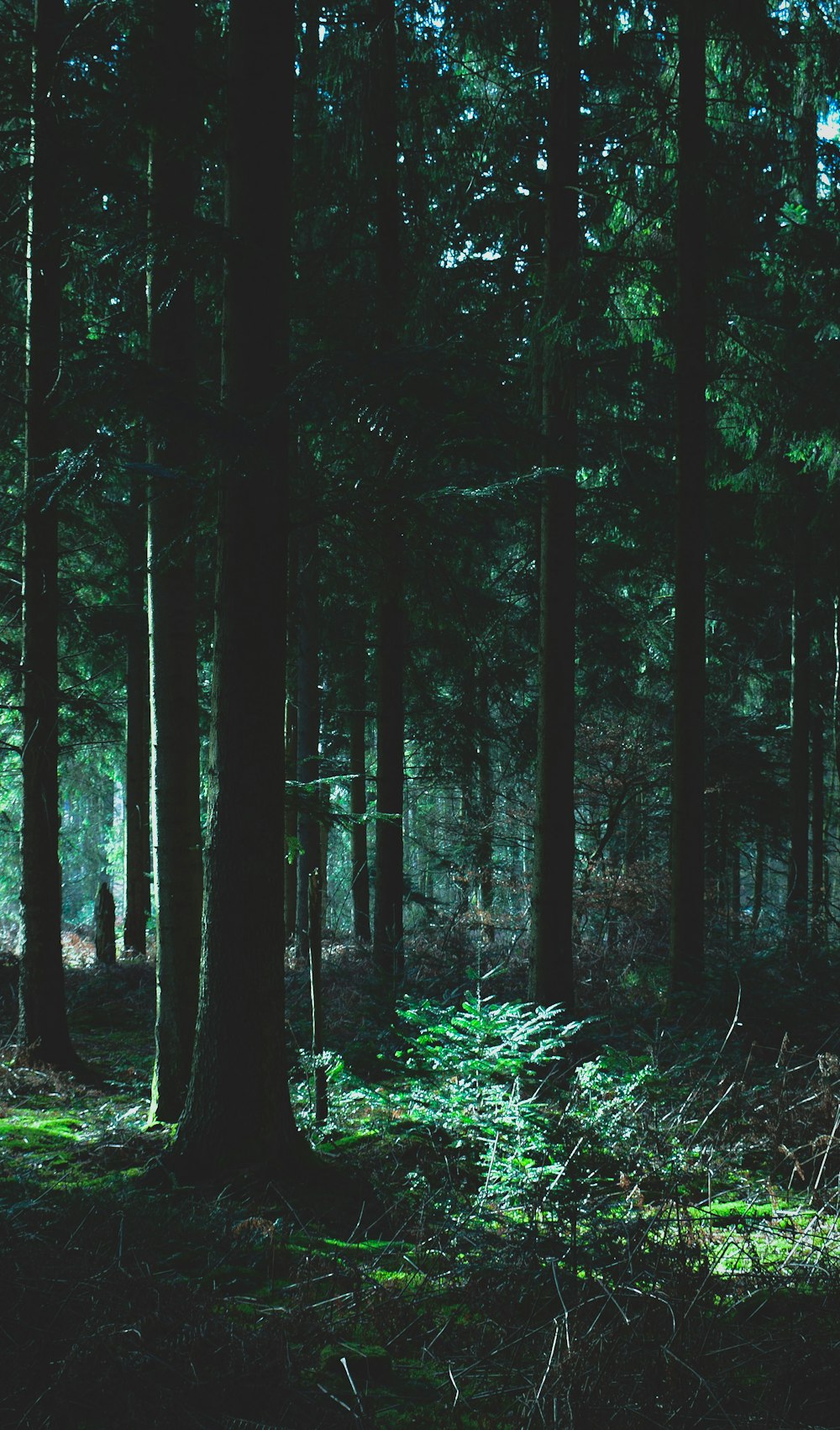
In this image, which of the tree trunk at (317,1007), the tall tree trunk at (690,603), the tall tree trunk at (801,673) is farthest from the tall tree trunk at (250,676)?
the tall tree trunk at (801,673)

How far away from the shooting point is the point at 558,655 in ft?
29.8

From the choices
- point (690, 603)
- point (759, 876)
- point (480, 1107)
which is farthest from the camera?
point (759, 876)

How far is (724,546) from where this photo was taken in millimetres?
15625

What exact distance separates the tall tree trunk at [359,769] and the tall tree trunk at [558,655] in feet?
17.4

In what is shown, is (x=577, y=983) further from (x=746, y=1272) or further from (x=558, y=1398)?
(x=558, y=1398)

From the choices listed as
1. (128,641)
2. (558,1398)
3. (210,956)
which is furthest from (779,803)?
(558,1398)

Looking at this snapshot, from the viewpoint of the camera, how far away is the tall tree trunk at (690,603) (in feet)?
33.3

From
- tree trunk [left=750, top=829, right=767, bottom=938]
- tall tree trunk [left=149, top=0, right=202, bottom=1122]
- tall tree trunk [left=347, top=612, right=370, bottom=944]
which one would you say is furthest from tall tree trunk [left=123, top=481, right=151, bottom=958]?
tree trunk [left=750, top=829, right=767, bottom=938]

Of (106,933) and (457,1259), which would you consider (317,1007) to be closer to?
(457,1259)

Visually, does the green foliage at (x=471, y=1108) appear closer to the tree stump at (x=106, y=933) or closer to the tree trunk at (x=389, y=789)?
the tree trunk at (x=389, y=789)

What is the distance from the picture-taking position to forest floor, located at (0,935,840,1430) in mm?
2926

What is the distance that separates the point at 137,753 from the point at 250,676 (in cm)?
1133

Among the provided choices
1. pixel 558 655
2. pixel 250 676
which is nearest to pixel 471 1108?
pixel 250 676

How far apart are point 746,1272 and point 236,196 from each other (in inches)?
248
